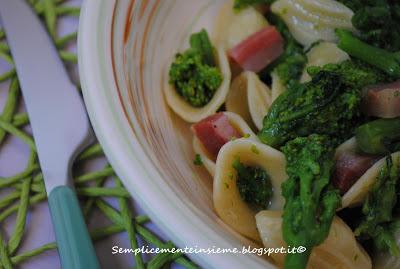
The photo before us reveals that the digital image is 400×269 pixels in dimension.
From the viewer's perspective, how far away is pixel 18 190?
176 centimetres

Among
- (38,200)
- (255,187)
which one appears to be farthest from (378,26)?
(38,200)

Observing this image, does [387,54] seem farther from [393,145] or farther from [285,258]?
[285,258]

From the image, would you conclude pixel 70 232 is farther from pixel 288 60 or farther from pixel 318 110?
pixel 288 60

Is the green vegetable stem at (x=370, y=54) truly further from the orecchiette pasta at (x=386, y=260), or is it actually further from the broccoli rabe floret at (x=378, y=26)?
the orecchiette pasta at (x=386, y=260)

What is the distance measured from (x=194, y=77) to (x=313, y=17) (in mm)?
513

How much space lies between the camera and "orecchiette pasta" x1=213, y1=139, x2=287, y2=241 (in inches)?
56.7

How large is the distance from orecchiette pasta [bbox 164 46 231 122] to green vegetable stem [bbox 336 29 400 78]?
0.42 m

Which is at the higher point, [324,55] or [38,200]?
[38,200]

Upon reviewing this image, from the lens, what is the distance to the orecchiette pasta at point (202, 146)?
5.25 ft

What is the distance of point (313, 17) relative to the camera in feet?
6.10

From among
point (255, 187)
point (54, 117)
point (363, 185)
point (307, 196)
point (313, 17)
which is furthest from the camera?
point (313, 17)

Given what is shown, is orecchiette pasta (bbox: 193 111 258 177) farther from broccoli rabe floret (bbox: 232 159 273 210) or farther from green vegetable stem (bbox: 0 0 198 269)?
green vegetable stem (bbox: 0 0 198 269)

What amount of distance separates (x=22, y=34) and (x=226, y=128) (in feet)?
3.09

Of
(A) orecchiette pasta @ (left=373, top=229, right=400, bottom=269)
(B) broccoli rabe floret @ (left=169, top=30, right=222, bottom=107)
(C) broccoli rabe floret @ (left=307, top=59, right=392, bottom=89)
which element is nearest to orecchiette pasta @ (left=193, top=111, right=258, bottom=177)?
(B) broccoli rabe floret @ (left=169, top=30, right=222, bottom=107)
